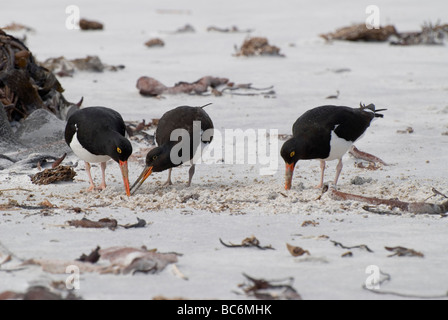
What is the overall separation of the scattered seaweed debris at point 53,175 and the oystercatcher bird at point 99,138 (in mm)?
168

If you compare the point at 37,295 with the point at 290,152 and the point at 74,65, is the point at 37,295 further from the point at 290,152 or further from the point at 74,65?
the point at 74,65

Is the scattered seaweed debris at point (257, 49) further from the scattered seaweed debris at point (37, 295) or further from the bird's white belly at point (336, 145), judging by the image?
the scattered seaweed debris at point (37, 295)

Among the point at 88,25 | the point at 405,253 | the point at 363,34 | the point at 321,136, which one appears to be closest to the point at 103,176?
the point at 321,136

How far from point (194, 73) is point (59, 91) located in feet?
8.29

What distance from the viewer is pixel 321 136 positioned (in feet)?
19.1

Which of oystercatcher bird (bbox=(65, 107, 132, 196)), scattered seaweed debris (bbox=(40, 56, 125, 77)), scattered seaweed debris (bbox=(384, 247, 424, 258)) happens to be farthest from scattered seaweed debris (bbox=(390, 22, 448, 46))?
scattered seaweed debris (bbox=(384, 247, 424, 258))

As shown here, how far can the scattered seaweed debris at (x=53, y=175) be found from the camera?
5.96 m

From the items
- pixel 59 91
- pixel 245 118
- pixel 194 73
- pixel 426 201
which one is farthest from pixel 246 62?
pixel 426 201

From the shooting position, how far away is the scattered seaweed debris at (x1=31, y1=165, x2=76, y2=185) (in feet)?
19.6

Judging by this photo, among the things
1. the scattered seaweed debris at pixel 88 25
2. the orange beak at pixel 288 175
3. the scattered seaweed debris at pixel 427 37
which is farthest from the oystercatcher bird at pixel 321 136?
the scattered seaweed debris at pixel 88 25

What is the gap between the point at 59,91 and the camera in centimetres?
805

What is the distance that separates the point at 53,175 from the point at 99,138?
0.55 meters

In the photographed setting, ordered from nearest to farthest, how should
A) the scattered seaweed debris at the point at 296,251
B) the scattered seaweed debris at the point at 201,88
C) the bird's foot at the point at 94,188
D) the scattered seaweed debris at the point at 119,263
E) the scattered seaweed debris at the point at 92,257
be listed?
the scattered seaweed debris at the point at 119,263 < the scattered seaweed debris at the point at 92,257 < the scattered seaweed debris at the point at 296,251 < the bird's foot at the point at 94,188 < the scattered seaweed debris at the point at 201,88
